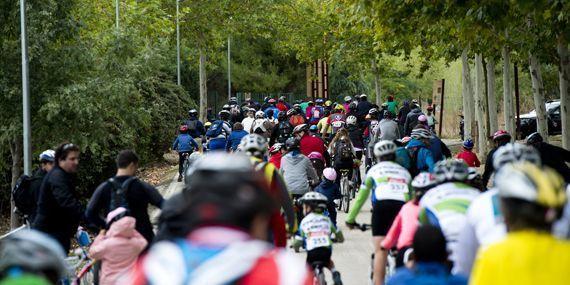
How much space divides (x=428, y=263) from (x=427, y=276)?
16 centimetres

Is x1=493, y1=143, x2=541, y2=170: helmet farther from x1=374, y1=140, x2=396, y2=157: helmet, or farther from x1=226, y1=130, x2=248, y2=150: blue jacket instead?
x1=226, y1=130, x2=248, y2=150: blue jacket

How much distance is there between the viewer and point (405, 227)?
895 cm

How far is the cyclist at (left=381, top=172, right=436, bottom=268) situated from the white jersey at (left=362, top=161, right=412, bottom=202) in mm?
1543

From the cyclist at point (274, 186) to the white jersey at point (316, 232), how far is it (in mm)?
1267

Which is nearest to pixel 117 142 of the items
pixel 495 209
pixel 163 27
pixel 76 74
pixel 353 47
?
pixel 76 74

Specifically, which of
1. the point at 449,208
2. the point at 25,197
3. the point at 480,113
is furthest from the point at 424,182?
the point at 480,113

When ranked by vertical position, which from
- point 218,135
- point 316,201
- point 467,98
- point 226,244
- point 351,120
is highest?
point 467,98

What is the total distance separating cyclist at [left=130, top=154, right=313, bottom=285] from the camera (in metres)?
3.64

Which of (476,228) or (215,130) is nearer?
(476,228)

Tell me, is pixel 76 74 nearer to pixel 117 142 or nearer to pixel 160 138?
pixel 117 142

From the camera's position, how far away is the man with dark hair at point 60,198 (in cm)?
1063

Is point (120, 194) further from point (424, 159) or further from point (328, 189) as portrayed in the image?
point (328, 189)

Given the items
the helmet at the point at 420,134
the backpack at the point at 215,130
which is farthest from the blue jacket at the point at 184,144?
the helmet at the point at 420,134

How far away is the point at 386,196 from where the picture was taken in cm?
→ 1091
